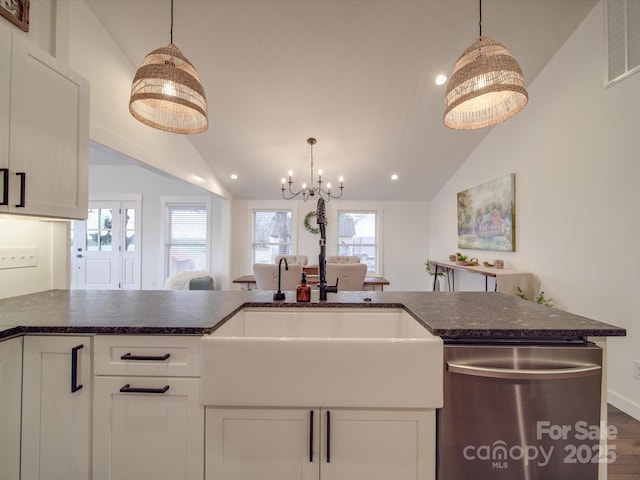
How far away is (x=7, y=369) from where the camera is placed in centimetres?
100

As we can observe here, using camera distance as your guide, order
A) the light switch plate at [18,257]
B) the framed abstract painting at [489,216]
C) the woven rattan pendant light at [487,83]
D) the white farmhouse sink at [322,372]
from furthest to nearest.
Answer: the framed abstract painting at [489,216] → the light switch plate at [18,257] → the woven rattan pendant light at [487,83] → the white farmhouse sink at [322,372]

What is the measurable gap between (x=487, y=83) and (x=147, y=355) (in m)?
1.81

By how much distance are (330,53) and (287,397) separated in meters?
2.93

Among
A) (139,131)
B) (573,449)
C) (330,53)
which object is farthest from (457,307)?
(139,131)

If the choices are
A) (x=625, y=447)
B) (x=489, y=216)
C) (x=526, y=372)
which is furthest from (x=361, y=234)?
(x=526, y=372)

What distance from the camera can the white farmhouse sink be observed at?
0.97 meters

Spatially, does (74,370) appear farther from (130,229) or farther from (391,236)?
(391,236)

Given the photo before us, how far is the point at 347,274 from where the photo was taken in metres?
3.12

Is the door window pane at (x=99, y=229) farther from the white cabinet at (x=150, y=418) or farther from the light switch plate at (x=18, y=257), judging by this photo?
the white cabinet at (x=150, y=418)

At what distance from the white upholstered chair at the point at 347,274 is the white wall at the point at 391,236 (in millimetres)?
2607

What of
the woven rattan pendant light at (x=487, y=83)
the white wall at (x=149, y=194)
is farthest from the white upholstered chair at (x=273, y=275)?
the white wall at (x=149, y=194)

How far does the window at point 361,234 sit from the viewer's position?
19.1 feet

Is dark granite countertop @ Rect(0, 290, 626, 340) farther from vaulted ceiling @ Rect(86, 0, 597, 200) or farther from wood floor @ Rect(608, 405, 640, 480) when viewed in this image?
vaulted ceiling @ Rect(86, 0, 597, 200)

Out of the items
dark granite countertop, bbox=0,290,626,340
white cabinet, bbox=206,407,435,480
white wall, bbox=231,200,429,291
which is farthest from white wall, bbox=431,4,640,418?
white wall, bbox=231,200,429,291
